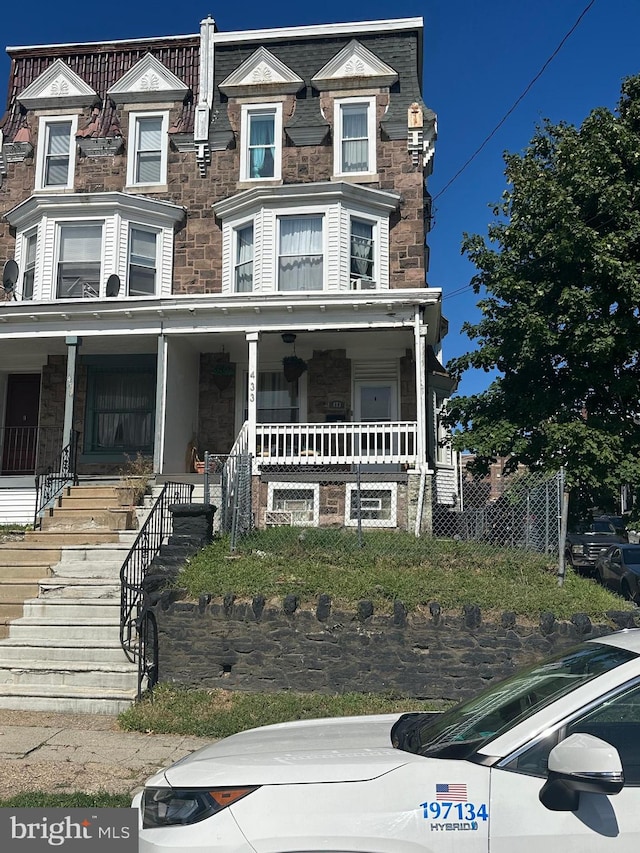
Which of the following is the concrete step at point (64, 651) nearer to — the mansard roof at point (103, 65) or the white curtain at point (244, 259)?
the white curtain at point (244, 259)

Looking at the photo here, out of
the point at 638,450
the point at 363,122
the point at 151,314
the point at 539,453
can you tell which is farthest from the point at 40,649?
the point at 363,122

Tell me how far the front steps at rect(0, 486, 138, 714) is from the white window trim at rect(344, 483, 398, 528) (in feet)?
13.3

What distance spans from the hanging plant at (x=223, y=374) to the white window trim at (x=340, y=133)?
5030mm

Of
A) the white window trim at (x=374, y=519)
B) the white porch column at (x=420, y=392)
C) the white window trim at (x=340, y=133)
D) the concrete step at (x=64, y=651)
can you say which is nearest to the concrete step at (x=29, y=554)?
the concrete step at (x=64, y=651)

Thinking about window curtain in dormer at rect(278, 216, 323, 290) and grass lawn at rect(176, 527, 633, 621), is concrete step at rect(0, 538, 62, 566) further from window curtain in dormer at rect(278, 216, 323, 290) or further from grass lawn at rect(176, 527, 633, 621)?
window curtain in dormer at rect(278, 216, 323, 290)

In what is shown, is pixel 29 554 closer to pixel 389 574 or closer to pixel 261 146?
pixel 389 574

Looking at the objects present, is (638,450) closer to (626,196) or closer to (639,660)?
(626,196)

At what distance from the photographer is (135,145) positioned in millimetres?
17656

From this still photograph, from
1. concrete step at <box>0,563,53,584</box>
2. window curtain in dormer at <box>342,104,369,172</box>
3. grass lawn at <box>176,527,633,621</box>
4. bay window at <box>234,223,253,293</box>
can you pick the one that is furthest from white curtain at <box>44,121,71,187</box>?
grass lawn at <box>176,527,633,621</box>

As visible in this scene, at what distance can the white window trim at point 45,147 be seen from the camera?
57.7 feet

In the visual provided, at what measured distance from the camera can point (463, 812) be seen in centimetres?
269

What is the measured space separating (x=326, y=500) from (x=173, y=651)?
621cm

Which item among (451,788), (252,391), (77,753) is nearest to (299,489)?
(252,391)

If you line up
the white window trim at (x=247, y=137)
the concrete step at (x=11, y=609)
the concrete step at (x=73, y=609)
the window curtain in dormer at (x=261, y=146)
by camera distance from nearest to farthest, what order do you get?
the concrete step at (x=73, y=609), the concrete step at (x=11, y=609), the white window trim at (x=247, y=137), the window curtain in dormer at (x=261, y=146)
